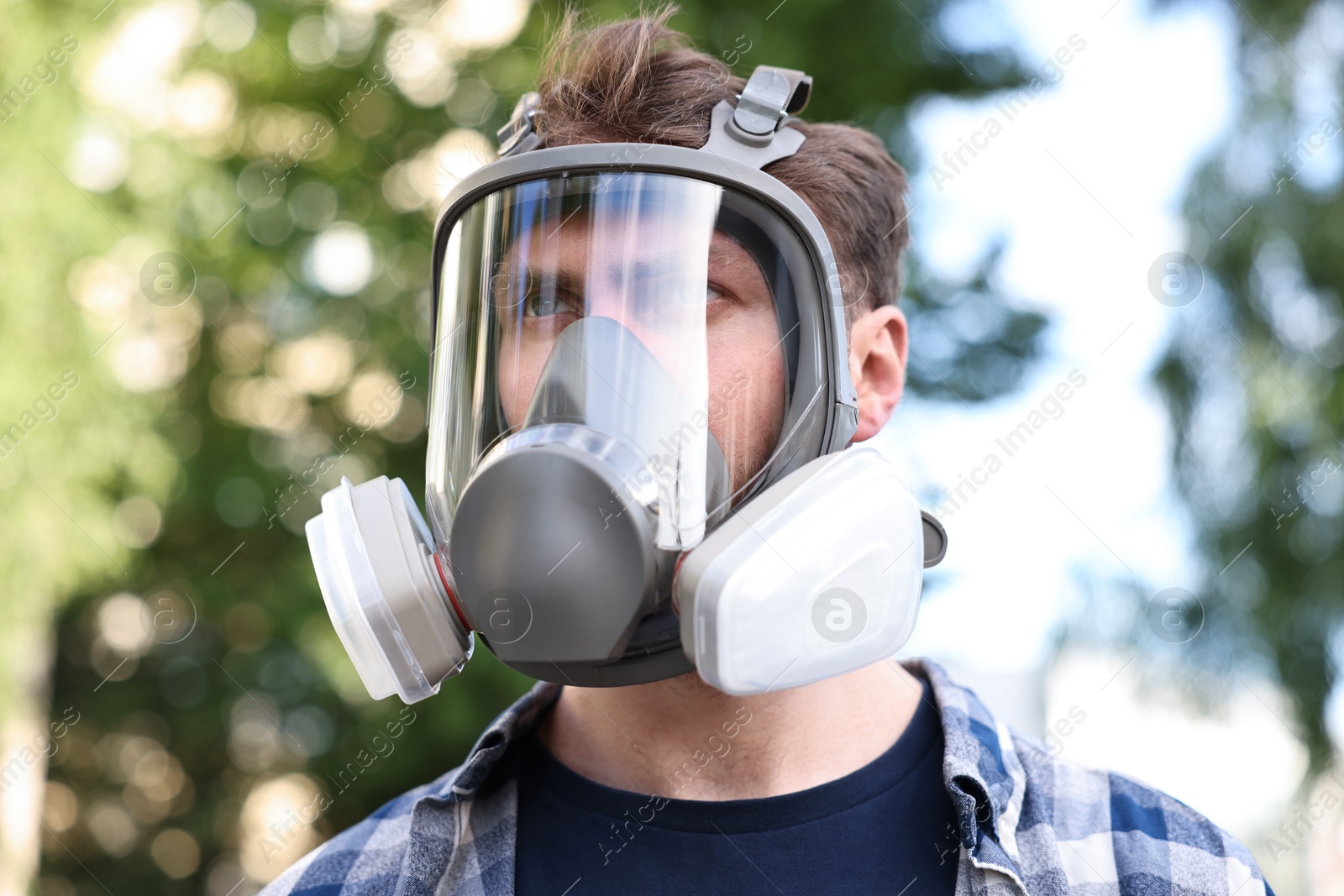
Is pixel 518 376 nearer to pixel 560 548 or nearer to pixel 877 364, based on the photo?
pixel 560 548

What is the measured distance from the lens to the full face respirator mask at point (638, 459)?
142 centimetres

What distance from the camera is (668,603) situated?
1523mm

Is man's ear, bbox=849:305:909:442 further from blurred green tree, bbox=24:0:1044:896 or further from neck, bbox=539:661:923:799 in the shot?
blurred green tree, bbox=24:0:1044:896

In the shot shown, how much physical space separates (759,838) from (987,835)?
330 millimetres

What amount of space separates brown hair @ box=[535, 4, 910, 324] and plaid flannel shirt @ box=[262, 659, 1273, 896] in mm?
793

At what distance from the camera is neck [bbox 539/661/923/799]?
165cm

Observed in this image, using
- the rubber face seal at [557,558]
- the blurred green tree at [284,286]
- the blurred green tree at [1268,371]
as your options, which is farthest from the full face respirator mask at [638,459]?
the blurred green tree at [1268,371]

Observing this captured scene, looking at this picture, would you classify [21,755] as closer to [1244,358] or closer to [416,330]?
[416,330]

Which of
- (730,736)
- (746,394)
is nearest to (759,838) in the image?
(730,736)

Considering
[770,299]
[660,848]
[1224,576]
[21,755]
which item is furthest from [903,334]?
[21,755]

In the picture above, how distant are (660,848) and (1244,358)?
4.15 m

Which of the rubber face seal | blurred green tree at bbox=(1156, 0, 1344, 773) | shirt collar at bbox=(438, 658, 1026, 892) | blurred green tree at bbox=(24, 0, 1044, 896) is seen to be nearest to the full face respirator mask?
the rubber face seal

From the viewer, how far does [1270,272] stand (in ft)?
15.5

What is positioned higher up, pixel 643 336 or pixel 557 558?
pixel 643 336
